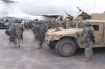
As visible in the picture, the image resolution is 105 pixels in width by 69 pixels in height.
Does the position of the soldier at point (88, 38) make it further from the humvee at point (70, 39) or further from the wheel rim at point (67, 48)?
the wheel rim at point (67, 48)

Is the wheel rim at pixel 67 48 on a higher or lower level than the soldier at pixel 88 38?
lower

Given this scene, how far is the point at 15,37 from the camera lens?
406 inches

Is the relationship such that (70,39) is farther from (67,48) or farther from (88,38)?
(88,38)

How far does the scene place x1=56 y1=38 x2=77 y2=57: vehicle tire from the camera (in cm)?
796

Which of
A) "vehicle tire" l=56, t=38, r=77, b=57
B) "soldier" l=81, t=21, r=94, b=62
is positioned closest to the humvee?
"vehicle tire" l=56, t=38, r=77, b=57

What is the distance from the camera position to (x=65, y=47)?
8062mm

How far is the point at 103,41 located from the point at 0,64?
13.5ft

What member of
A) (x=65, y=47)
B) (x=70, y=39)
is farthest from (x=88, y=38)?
(x=65, y=47)

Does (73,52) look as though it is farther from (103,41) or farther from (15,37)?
(15,37)

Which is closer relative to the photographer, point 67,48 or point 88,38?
point 88,38

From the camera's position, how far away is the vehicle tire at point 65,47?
26.1 feet

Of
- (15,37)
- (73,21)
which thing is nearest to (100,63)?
(73,21)

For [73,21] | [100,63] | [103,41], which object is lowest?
[100,63]

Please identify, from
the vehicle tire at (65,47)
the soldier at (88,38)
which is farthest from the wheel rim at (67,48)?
the soldier at (88,38)
